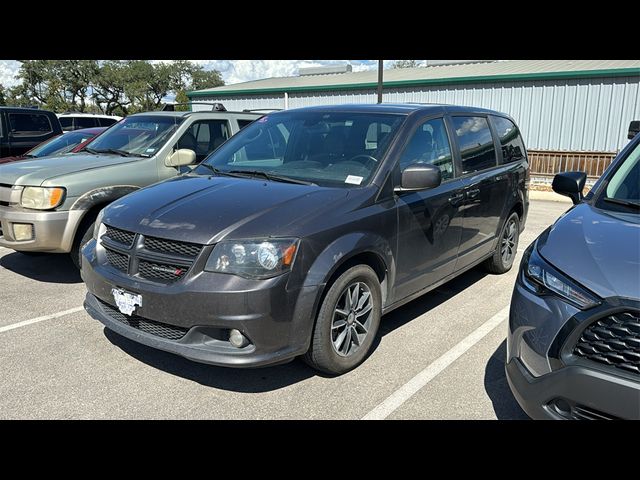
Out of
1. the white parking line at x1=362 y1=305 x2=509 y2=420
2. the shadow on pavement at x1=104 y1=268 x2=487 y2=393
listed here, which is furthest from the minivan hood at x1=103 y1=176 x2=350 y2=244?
the white parking line at x1=362 y1=305 x2=509 y2=420

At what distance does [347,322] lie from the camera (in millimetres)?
3496

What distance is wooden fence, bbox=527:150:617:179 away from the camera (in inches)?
606

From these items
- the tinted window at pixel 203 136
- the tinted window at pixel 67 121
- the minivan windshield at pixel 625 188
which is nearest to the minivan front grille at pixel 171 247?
the minivan windshield at pixel 625 188

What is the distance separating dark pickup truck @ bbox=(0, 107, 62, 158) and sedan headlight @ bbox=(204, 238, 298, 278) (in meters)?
8.86

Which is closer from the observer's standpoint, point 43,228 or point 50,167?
point 43,228

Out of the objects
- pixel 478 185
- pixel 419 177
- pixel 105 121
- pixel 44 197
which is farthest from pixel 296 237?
pixel 105 121

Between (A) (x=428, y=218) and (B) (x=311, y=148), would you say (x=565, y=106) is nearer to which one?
(A) (x=428, y=218)

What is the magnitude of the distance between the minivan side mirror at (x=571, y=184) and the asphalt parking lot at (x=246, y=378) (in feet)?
4.22

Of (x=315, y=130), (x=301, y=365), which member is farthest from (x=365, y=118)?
(x=301, y=365)

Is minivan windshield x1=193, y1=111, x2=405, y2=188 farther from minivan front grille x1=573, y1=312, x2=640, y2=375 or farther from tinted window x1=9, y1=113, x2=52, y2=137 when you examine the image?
tinted window x1=9, y1=113, x2=52, y2=137

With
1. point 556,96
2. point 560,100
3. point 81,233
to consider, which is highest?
point 556,96

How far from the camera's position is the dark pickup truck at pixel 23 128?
32.1 feet

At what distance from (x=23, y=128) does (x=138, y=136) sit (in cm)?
524

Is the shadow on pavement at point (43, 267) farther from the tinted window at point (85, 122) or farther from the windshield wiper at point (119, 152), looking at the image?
the tinted window at point (85, 122)
